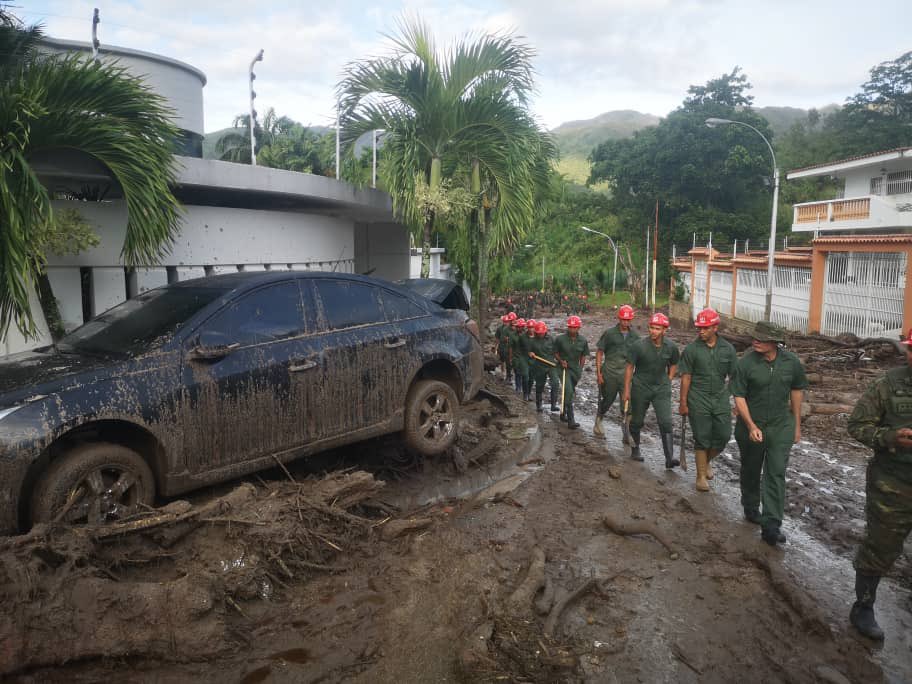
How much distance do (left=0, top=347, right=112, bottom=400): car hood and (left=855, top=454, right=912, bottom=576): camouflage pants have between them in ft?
15.2

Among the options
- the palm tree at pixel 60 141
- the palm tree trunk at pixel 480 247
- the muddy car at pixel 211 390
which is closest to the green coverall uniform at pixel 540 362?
the palm tree trunk at pixel 480 247

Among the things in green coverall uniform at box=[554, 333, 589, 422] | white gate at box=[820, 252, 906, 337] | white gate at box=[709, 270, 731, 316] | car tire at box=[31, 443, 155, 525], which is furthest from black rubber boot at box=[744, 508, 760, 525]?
white gate at box=[709, 270, 731, 316]

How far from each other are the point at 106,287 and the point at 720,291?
27496mm

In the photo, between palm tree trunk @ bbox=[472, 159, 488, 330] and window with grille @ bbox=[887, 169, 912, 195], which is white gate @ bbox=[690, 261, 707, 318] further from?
palm tree trunk @ bbox=[472, 159, 488, 330]

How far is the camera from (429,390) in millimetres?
6211

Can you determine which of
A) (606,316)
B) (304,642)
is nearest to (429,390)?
(304,642)

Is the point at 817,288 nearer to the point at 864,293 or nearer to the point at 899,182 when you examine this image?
the point at 864,293

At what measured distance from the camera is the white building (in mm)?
7574

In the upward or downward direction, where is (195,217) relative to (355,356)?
upward

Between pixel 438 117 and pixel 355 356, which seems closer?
pixel 355 356

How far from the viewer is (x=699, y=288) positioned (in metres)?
34.3

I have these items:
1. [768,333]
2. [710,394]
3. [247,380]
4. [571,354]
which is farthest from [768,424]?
[571,354]

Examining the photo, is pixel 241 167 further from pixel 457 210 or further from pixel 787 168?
pixel 787 168

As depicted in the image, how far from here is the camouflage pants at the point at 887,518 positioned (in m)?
4.25
